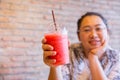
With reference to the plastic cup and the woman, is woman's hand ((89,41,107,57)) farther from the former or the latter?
the plastic cup

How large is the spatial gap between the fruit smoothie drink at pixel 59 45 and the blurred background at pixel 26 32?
1371 millimetres

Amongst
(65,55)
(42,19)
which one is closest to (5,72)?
(42,19)

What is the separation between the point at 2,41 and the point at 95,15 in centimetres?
119

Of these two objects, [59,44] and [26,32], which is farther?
[26,32]

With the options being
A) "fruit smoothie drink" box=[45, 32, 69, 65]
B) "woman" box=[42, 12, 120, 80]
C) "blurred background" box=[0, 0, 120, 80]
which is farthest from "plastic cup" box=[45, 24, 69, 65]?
"blurred background" box=[0, 0, 120, 80]

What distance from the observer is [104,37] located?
1625 millimetres

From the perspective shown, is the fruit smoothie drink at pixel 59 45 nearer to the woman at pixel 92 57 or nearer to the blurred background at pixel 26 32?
the woman at pixel 92 57

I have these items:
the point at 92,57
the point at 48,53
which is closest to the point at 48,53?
the point at 48,53

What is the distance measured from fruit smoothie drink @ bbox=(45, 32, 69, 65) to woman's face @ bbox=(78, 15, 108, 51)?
0.36m

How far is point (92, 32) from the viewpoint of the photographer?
164cm

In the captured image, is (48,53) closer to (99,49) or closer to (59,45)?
(59,45)

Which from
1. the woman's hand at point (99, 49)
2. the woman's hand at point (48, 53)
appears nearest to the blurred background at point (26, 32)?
the woman's hand at point (99, 49)

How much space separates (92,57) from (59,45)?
1.35 ft

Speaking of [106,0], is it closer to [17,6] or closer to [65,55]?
[17,6]
